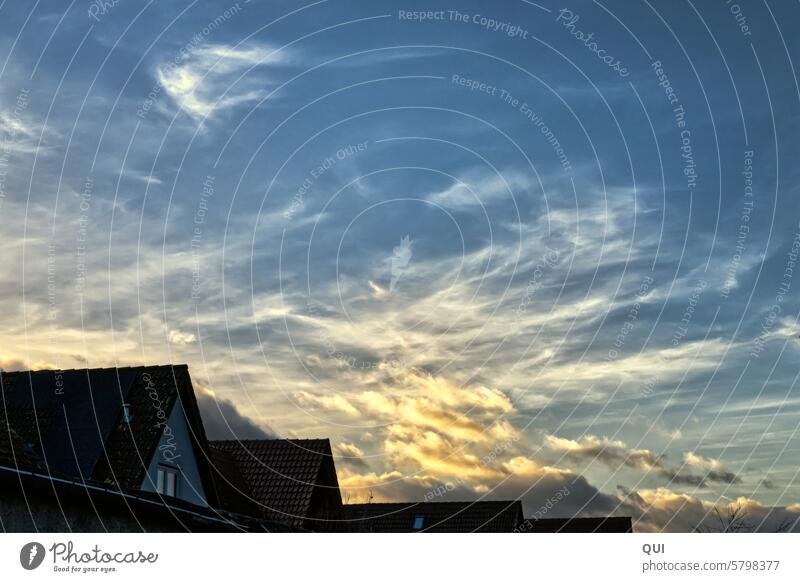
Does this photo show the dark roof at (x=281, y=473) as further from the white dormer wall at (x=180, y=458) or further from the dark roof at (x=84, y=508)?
the dark roof at (x=84, y=508)

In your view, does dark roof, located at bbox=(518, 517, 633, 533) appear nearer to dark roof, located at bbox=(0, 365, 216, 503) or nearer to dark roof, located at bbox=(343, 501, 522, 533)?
dark roof, located at bbox=(343, 501, 522, 533)

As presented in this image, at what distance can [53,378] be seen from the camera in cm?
3020

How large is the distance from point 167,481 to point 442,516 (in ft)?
147

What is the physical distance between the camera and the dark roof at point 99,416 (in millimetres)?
26922

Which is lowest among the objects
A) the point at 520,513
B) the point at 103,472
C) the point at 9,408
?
the point at 103,472

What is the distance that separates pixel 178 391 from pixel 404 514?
4315 cm

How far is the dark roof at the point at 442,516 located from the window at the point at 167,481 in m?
34.1

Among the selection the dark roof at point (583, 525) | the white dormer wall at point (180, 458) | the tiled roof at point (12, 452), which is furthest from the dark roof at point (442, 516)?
the tiled roof at point (12, 452)

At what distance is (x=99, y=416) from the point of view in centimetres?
2827

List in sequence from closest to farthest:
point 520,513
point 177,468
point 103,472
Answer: point 103,472 → point 177,468 → point 520,513
